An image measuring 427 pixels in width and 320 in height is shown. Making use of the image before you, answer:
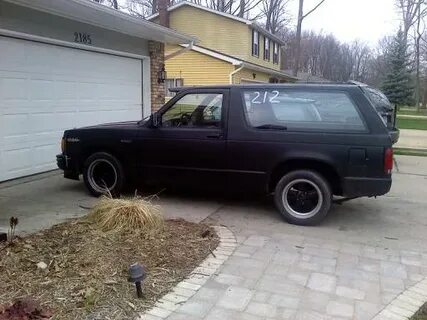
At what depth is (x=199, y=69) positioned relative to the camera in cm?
2434

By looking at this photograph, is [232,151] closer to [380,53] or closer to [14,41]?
[14,41]

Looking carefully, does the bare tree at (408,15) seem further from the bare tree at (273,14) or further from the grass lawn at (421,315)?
the grass lawn at (421,315)

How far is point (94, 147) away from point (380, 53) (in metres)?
75.5

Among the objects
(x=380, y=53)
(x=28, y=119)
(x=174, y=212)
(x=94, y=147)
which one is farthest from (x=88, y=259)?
(x=380, y=53)

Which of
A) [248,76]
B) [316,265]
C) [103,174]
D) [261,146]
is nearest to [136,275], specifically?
[316,265]

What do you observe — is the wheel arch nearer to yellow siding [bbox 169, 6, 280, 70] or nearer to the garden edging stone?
the garden edging stone

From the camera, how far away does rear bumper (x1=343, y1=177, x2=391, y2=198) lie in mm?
5871

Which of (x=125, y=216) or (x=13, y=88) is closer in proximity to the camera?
(x=125, y=216)

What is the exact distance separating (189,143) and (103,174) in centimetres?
157

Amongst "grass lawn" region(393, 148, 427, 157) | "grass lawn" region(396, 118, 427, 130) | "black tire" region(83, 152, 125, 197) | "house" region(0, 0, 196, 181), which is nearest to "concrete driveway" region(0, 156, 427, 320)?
"black tire" region(83, 152, 125, 197)

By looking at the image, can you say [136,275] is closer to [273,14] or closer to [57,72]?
[57,72]

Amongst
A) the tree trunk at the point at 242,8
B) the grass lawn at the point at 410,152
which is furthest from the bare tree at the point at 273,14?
the grass lawn at the point at 410,152

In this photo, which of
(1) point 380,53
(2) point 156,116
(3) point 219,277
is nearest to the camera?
(3) point 219,277

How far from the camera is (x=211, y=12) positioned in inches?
1123
